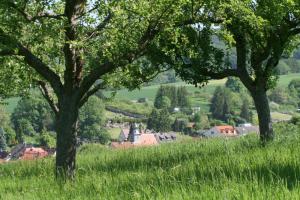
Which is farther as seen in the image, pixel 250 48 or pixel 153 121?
A: pixel 153 121

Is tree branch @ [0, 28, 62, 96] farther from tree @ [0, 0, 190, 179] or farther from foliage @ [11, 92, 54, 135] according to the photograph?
foliage @ [11, 92, 54, 135]

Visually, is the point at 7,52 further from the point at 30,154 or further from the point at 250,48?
the point at 30,154

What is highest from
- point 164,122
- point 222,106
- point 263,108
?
point 263,108

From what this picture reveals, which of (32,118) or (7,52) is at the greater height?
(7,52)

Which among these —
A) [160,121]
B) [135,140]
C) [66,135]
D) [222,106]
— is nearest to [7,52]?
[66,135]

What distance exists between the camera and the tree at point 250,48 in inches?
595

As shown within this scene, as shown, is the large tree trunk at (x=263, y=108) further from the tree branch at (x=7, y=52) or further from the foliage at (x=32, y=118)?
the foliage at (x=32, y=118)

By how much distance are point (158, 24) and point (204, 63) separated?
16.6 feet

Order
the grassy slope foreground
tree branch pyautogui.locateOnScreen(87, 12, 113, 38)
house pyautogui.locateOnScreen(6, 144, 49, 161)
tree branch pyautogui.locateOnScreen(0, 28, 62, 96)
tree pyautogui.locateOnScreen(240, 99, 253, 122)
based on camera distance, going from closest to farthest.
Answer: the grassy slope foreground, tree branch pyautogui.locateOnScreen(0, 28, 62, 96), tree branch pyautogui.locateOnScreen(87, 12, 113, 38), house pyautogui.locateOnScreen(6, 144, 49, 161), tree pyautogui.locateOnScreen(240, 99, 253, 122)

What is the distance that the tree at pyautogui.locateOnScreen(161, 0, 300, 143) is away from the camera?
1512cm

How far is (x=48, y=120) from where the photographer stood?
161375mm

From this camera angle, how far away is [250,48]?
57.6 feet

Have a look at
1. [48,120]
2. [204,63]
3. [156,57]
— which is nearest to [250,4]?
[204,63]

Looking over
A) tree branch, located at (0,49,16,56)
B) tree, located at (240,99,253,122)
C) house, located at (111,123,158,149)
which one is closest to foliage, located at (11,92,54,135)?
house, located at (111,123,158,149)
